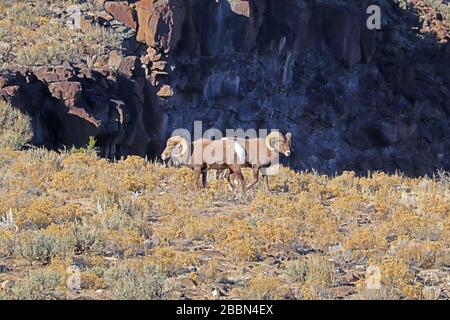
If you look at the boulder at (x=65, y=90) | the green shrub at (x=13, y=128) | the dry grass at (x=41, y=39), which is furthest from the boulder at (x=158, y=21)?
the green shrub at (x=13, y=128)

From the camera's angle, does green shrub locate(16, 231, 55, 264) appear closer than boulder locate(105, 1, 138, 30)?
Yes

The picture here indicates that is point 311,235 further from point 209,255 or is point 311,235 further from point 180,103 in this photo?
point 180,103

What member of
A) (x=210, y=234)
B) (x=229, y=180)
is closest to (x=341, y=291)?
(x=210, y=234)

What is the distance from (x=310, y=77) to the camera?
40906 mm

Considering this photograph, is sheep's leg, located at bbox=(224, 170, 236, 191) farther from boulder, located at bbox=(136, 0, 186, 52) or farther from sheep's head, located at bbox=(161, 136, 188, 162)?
boulder, located at bbox=(136, 0, 186, 52)

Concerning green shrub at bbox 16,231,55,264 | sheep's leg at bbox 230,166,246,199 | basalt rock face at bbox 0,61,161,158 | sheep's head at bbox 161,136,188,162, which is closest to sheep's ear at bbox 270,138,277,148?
sheep's leg at bbox 230,166,246,199

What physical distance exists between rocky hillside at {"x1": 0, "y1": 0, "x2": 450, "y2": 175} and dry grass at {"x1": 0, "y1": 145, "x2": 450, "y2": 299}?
293 inches

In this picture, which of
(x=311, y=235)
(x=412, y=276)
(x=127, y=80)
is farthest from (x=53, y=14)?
(x=412, y=276)

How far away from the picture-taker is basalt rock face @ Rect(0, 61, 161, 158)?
20.5 m

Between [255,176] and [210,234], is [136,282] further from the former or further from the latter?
[255,176]

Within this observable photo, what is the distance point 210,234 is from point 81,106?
495 inches

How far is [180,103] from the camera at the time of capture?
33.9m
